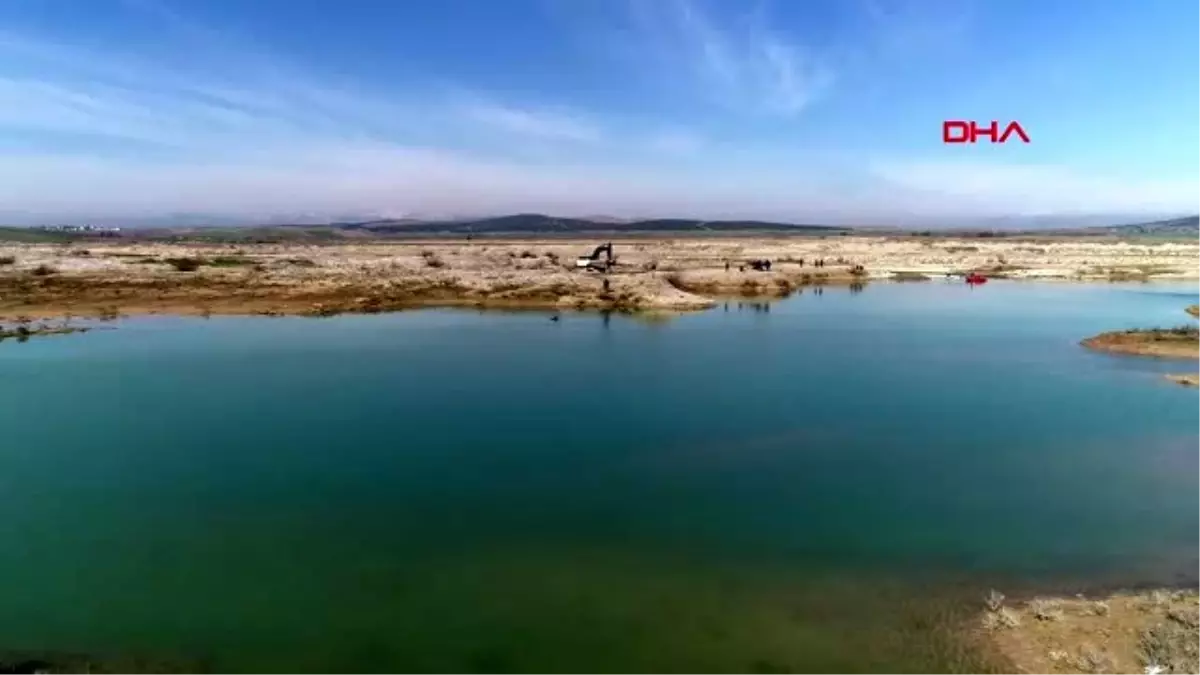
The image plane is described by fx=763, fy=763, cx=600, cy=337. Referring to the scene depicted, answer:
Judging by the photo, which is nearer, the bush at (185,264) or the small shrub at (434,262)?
the bush at (185,264)

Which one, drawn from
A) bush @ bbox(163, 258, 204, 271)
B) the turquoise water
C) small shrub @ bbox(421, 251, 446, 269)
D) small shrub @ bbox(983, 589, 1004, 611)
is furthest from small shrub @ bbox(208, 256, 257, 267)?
small shrub @ bbox(983, 589, 1004, 611)

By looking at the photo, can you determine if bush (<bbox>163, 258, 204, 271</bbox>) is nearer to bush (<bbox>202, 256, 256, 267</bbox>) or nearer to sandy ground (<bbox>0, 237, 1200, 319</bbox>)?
sandy ground (<bbox>0, 237, 1200, 319</bbox>)

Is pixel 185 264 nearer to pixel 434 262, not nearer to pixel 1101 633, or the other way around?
pixel 434 262

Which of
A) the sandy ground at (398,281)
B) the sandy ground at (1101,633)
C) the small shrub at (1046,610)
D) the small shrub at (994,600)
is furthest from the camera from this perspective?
the sandy ground at (398,281)

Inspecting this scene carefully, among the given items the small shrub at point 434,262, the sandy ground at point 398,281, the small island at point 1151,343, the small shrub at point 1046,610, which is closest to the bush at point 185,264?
the sandy ground at point 398,281

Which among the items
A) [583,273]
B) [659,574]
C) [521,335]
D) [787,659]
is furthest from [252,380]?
[583,273]

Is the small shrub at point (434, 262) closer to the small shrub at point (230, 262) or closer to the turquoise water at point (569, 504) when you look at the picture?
the small shrub at point (230, 262)
